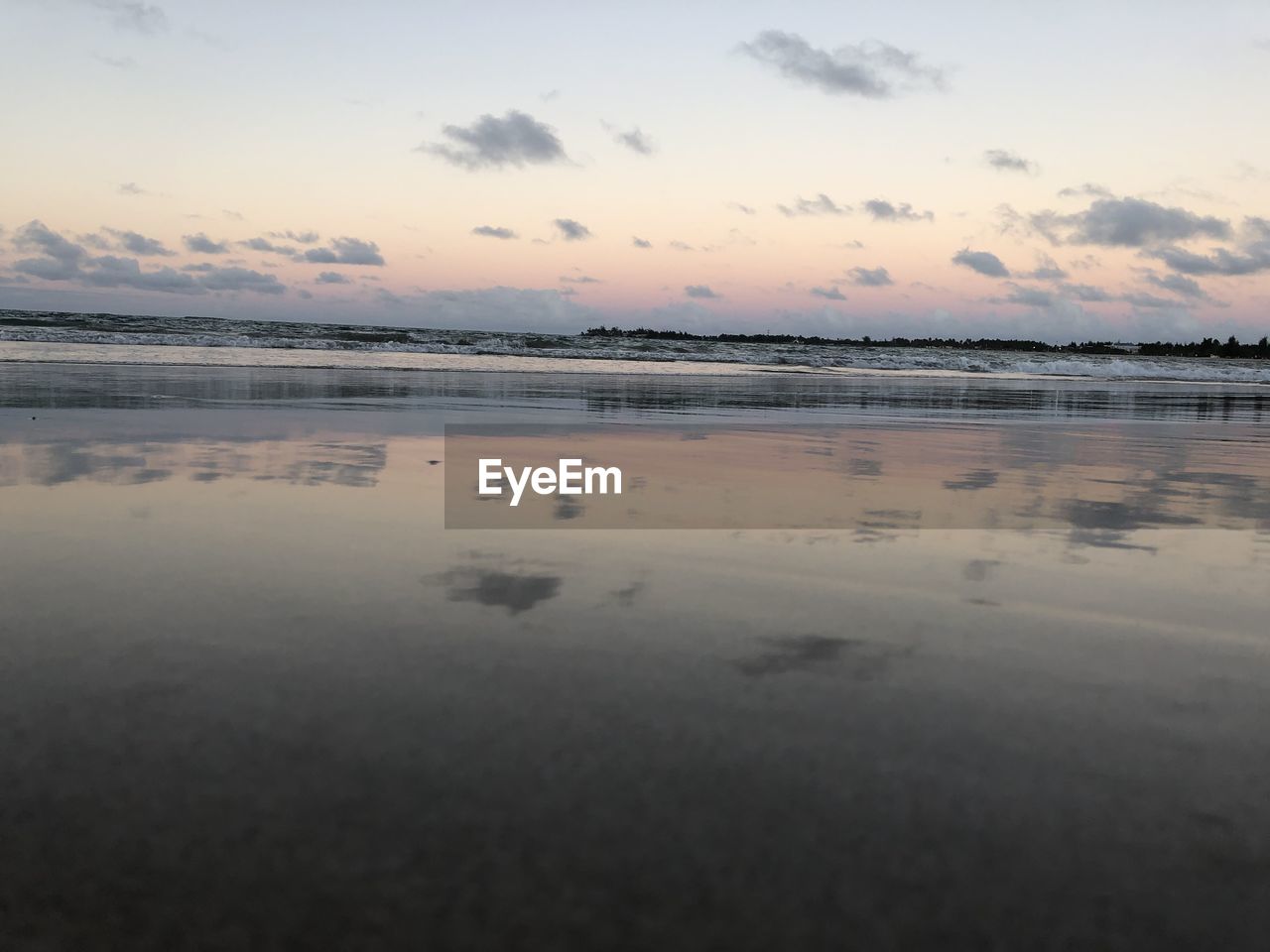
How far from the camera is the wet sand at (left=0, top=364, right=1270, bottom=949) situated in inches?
81.4

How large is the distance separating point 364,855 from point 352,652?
152 cm

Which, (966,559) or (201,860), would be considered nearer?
(201,860)

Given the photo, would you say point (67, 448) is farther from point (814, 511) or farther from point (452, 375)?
point (452, 375)

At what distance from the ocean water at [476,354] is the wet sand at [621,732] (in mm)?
27458

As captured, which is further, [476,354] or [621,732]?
[476,354]

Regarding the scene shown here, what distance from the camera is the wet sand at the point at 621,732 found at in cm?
207

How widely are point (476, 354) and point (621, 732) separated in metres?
44.9

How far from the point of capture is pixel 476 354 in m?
46.6

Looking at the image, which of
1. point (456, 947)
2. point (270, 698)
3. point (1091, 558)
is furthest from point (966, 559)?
point (456, 947)

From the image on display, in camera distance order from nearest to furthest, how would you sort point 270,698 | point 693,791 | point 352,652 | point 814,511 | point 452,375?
point 693,791, point 270,698, point 352,652, point 814,511, point 452,375

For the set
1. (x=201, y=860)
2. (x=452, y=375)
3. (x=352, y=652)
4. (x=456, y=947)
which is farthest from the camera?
(x=452, y=375)

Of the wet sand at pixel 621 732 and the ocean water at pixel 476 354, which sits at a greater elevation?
the ocean water at pixel 476 354

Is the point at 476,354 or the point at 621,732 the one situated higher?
the point at 476,354

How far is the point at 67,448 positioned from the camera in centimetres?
931
